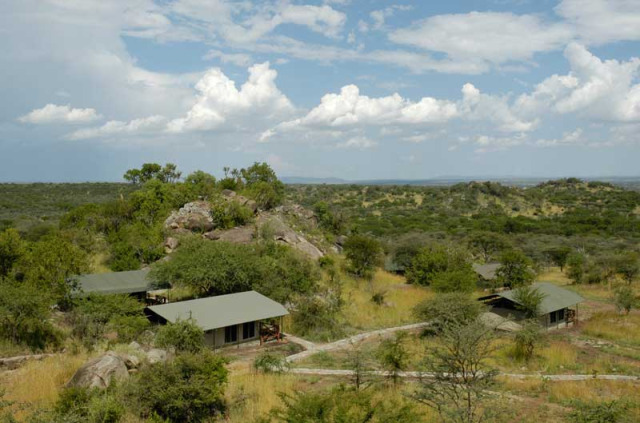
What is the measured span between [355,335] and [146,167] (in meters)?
43.8

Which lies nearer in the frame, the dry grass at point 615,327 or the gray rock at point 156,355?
the gray rock at point 156,355

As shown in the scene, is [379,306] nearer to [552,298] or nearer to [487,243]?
[552,298]

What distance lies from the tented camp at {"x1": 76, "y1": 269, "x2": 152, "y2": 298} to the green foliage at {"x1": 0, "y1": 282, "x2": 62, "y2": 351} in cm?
494

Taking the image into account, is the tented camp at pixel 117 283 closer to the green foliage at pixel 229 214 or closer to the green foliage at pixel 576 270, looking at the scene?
the green foliage at pixel 229 214

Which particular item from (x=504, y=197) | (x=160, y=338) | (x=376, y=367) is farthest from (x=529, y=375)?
(x=504, y=197)

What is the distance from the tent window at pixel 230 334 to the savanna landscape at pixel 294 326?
706 millimetres

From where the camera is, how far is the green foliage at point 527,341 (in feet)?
75.5

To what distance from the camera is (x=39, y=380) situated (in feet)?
54.4

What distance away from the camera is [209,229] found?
42.6m

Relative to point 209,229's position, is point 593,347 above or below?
below

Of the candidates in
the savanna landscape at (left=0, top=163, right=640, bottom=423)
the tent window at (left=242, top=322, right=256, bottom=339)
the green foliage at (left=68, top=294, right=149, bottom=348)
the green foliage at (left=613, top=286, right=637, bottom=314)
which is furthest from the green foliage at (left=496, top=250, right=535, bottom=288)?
the green foliage at (left=68, top=294, right=149, bottom=348)

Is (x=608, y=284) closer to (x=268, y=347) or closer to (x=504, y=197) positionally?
(x=268, y=347)

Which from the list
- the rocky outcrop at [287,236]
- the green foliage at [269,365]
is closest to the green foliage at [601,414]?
the green foliage at [269,365]

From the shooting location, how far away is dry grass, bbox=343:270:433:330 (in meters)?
31.2
